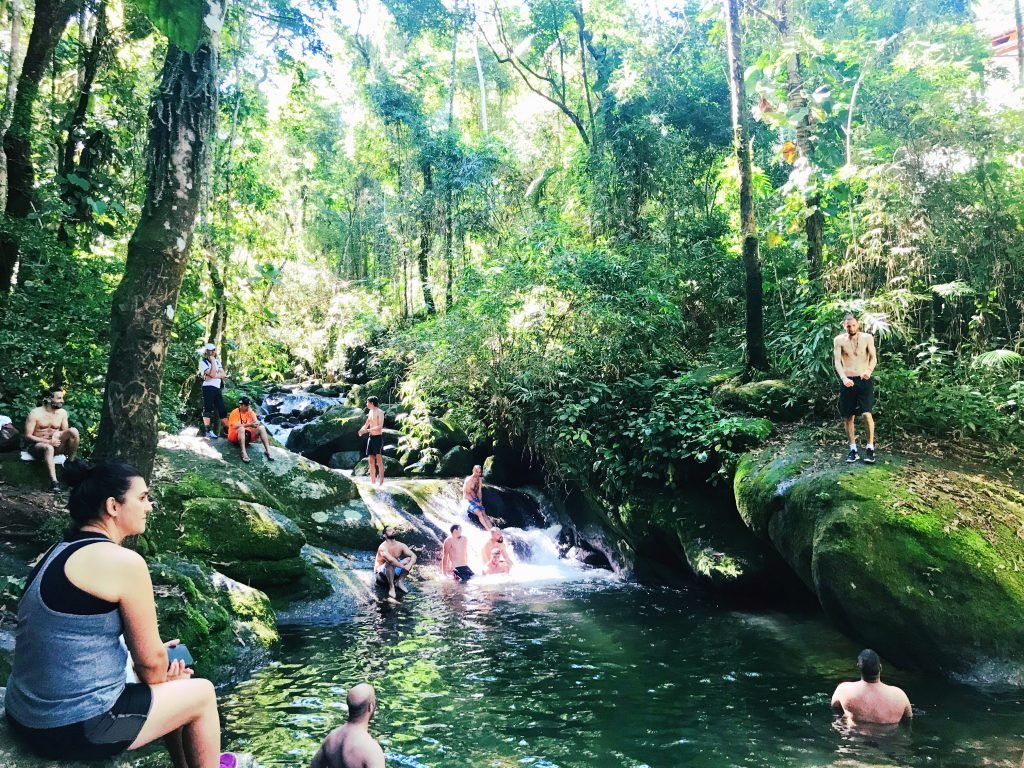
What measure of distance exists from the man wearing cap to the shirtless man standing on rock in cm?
277

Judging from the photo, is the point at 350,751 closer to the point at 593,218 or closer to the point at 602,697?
the point at 602,697

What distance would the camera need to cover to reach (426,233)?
24.3 meters

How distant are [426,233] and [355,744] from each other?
847 inches

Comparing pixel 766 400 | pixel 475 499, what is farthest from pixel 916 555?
pixel 475 499

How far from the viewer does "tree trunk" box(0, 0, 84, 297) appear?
10.8m

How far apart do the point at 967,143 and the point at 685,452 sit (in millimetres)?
6938

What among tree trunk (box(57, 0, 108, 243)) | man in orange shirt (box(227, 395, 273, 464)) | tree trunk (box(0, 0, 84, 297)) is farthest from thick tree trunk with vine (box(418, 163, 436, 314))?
tree trunk (box(0, 0, 84, 297))

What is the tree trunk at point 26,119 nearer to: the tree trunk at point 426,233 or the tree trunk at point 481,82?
the tree trunk at point 426,233

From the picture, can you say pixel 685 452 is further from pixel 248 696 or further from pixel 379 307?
pixel 379 307

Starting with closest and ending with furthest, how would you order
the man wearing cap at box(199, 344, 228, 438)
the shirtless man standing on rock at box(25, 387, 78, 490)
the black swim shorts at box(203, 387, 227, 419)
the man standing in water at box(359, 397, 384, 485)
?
1. the shirtless man standing on rock at box(25, 387, 78, 490)
2. the man wearing cap at box(199, 344, 228, 438)
3. the black swim shorts at box(203, 387, 227, 419)
4. the man standing in water at box(359, 397, 384, 485)

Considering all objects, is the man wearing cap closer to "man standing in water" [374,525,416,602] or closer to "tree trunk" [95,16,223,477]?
"man standing in water" [374,525,416,602]

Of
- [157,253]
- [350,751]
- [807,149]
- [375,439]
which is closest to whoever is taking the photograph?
[350,751]

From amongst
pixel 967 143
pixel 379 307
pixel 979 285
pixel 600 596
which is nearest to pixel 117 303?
pixel 600 596

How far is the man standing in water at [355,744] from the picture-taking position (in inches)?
167
